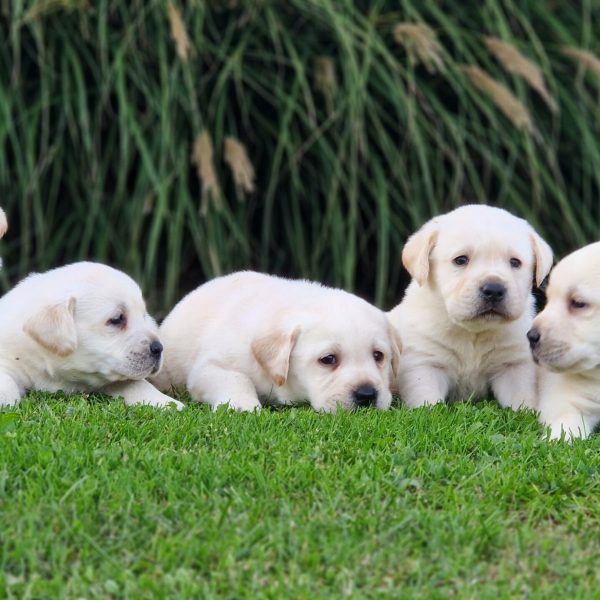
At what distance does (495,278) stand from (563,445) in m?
1.00

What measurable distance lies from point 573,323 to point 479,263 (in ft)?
1.94

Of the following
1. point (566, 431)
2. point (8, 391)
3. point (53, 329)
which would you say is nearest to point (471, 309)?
point (566, 431)

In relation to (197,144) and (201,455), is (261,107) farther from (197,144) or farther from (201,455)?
(201,455)

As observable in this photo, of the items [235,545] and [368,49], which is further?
[368,49]

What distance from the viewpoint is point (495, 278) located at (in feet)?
18.5

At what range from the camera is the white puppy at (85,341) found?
5805 millimetres

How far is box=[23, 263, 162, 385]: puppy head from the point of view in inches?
226

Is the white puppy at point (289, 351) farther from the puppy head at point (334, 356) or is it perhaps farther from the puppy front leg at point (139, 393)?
the puppy front leg at point (139, 393)

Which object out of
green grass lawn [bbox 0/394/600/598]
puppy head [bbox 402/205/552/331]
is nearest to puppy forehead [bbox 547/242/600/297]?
puppy head [bbox 402/205/552/331]

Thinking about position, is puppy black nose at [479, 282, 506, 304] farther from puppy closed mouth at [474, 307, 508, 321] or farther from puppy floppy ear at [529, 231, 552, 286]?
puppy floppy ear at [529, 231, 552, 286]

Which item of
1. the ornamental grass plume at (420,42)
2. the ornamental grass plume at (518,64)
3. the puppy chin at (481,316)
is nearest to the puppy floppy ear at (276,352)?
the puppy chin at (481,316)

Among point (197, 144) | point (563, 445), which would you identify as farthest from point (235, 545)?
point (197, 144)

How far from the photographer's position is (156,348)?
588 cm

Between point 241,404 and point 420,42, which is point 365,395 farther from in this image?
point 420,42
